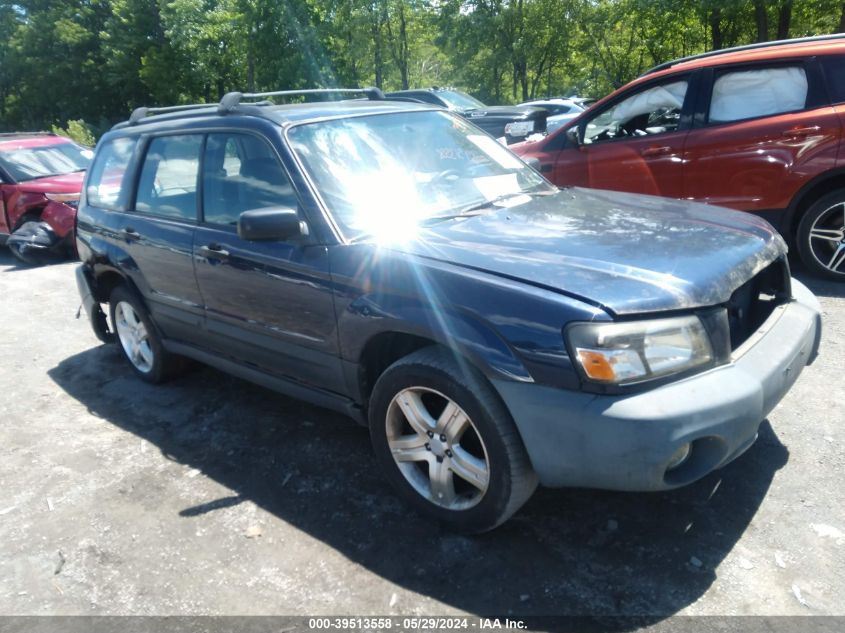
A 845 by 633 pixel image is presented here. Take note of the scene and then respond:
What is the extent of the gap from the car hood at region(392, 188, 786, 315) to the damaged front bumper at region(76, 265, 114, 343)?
10.3 feet

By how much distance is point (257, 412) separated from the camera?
4250mm

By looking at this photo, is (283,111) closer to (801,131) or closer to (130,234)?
(130,234)

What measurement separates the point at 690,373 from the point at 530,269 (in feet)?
2.22

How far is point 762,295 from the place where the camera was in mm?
3217

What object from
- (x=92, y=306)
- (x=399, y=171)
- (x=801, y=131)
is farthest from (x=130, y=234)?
(x=801, y=131)

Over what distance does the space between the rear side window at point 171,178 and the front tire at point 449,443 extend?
1.83 meters

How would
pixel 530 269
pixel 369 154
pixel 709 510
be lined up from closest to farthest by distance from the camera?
pixel 530 269 → pixel 709 510 → pixel 369 154

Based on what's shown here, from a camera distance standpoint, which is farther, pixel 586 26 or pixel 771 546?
pixel 586 26

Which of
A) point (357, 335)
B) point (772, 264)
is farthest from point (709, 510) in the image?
point (357, 335)

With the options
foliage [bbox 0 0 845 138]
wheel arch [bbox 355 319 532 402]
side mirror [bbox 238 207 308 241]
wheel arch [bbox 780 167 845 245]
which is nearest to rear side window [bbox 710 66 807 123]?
wheel arch [bbox 780 167 845 245]

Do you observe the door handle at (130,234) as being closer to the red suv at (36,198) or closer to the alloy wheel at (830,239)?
the alloy wheel at (830,239)

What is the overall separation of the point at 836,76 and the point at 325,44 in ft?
81.1

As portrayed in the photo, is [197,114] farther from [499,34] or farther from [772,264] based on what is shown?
[499,34]

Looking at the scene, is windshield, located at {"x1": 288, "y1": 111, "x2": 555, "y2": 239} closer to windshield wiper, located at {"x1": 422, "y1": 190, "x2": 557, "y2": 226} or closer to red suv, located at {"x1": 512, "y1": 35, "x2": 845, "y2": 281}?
windshield wiper, located at {"x1": 422, "y1": 190, "x2": 557, "y2": 226}
